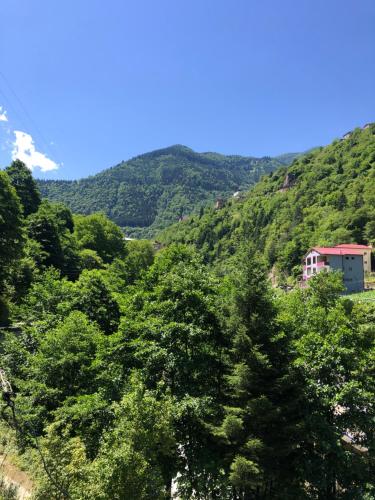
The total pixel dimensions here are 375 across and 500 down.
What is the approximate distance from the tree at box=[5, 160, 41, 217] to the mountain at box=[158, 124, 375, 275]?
4713cm

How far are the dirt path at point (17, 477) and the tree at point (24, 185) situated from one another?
4668cm

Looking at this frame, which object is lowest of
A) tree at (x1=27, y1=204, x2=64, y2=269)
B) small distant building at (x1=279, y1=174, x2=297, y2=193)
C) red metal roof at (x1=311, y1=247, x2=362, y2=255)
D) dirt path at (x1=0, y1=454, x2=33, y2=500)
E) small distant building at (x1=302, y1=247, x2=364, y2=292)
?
dirt path at (x1=0, y1=454, x2=33, y2=500)

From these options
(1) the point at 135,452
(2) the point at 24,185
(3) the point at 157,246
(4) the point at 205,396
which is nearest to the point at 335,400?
(4) the point at 205,396

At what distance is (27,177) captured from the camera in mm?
61031

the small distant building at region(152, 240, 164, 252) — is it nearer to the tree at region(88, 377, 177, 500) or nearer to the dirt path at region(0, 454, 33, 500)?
the dirt path at region(0, 454, 33, 500)

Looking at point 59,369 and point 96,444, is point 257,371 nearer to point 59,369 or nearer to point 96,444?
point 96,444

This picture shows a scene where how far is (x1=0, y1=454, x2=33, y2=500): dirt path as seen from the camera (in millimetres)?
15609

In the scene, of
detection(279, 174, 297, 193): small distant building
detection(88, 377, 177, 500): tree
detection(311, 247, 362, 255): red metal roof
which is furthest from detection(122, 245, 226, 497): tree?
detection(279, 174, 297, 193): small distant building

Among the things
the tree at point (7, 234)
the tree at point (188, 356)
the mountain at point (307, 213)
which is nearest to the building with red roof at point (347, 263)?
the mountain at point (307, 213)

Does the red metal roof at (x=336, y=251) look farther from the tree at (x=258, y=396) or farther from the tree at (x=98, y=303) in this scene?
the tree at (x=258, y=396)

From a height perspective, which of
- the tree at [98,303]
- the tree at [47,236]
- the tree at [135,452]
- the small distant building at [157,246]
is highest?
the small distant building at [157,246]

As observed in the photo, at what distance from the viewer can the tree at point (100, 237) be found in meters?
73.2

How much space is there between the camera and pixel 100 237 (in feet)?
251

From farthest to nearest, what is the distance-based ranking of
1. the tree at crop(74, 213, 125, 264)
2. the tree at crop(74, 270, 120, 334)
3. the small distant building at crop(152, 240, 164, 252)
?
the small distant building at crop(152, 240, 164, 252) → the tree at crop(74, 213, 125, 264) → the tree at crop(74, 270, 120, 334)
